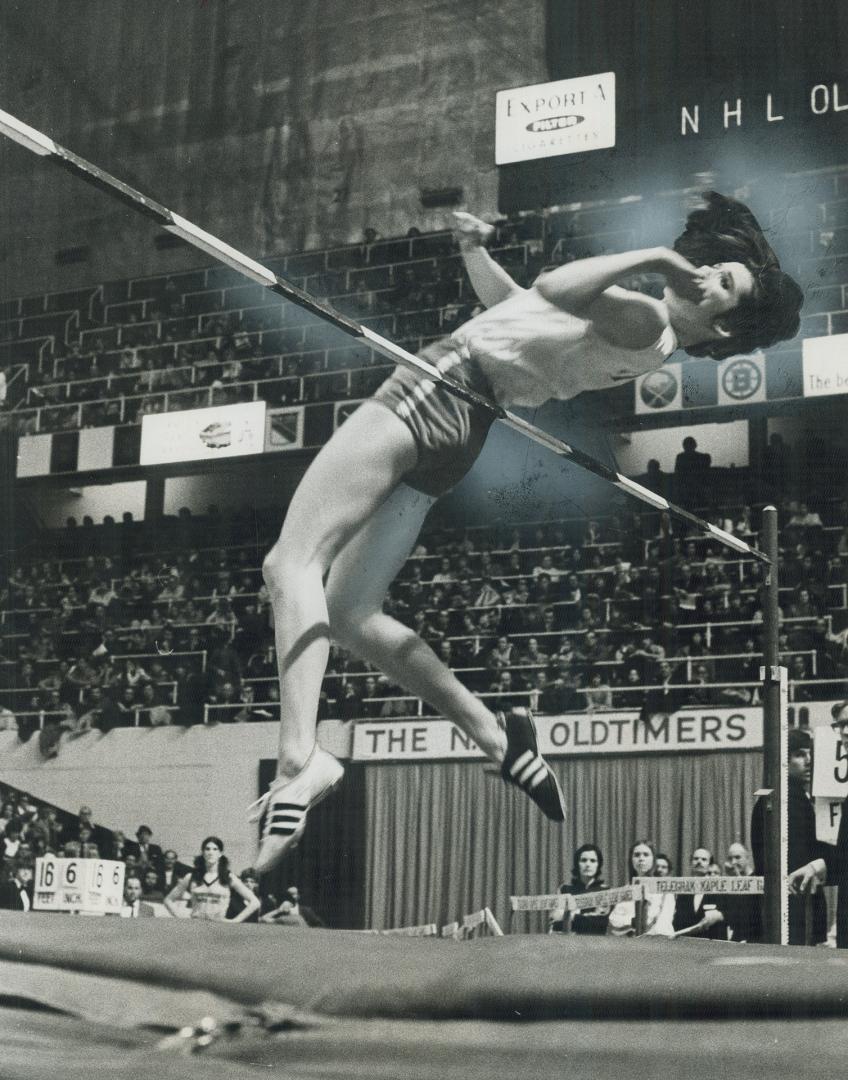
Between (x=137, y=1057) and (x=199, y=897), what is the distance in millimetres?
5366

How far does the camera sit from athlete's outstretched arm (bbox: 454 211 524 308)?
5.65m

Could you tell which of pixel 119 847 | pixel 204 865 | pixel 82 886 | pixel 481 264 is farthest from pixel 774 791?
pixel 119 847

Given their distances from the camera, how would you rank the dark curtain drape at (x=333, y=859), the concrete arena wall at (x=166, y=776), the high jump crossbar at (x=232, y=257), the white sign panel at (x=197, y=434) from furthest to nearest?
1. the white sign panel at (x=197, y=434)
2. the concrete arena wall at (x=166, y=776)
3. the dark curtain drape at (x=333, y=859)
4. the high jump crossbar at (x=232, y=257)

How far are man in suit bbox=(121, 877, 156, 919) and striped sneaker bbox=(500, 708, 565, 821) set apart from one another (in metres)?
1.66

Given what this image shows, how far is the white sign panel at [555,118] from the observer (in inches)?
221

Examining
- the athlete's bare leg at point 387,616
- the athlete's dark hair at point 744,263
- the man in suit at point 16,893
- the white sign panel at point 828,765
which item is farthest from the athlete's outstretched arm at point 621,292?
the man in suit at point 16,893

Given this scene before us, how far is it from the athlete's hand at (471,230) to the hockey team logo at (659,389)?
888 mm

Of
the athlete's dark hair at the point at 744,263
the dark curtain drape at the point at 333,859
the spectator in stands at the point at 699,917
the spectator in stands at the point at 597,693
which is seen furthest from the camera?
the spectator in stands at the point at 597,693

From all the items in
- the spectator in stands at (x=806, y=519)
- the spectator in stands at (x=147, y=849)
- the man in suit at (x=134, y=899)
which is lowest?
the man in suit at (x=134, y=899)

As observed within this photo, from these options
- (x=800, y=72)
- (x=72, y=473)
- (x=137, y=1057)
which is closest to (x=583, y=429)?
(x=800, y=72)

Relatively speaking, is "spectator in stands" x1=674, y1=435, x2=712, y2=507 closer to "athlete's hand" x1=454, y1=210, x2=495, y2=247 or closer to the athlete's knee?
"athlete's hand" x1=454, y1=210, x2=495, y2=247

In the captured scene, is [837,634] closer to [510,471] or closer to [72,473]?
[510,471]

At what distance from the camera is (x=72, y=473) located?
6805 mm

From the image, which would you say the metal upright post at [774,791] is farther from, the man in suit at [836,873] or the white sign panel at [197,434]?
the white sign panel at [197,434]
